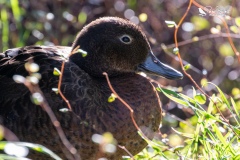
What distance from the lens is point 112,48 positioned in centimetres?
472

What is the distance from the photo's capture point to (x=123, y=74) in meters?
4.77

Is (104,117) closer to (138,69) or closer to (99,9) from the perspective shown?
(138,69)

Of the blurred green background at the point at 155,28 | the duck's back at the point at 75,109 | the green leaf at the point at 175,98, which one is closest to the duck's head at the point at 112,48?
the duck's back at the point at 75,109

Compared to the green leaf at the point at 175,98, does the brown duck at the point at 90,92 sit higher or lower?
lower

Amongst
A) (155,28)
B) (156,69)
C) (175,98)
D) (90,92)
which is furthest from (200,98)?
(155,28)

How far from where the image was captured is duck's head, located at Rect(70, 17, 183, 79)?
15.4 feet

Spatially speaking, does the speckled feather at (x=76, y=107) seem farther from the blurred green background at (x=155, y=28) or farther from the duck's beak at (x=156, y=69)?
the blurred green background at (x=155, y=28)

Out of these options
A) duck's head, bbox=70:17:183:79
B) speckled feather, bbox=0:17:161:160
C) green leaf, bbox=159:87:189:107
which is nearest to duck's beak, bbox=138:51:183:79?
duck's head, bbox=70:17:183:79

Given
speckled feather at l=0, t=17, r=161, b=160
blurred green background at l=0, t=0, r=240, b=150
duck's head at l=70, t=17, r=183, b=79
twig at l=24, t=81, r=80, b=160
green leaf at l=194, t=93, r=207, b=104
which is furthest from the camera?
blurred green background at l=0, t=0, r=240, b=150

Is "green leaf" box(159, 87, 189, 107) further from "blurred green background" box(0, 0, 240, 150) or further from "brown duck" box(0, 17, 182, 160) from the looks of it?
"blurred green background" box(0, 0, 240, 150)

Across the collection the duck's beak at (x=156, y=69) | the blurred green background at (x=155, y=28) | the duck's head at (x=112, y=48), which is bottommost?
the blurred green background at (x=155, y=28)

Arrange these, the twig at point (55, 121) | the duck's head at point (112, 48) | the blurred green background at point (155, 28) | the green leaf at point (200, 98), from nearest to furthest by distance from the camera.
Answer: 1. the green leaf at point (200, 98)
2. the twig at point (55, 121)
3. the duck's head at point (112, 48)
4. the blurred green background at point (155, 28)

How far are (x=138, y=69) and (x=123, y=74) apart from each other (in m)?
0.11

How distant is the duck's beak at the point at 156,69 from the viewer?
4773 millimetres
